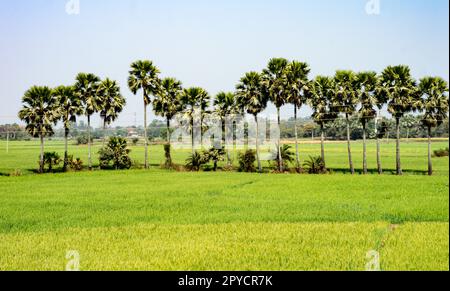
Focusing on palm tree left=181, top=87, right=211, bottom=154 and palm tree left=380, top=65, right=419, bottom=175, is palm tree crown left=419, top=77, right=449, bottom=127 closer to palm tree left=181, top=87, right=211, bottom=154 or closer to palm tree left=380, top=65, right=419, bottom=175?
palm tree left=380, top=65, right=419, bottom=175

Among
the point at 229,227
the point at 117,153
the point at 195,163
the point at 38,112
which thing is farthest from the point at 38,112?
the point at 229,227

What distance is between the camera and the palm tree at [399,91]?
55.9m

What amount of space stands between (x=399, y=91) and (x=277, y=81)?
1525 cm

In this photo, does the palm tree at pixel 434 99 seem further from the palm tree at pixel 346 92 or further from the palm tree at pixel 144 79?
the palm tree at pixel 144 79

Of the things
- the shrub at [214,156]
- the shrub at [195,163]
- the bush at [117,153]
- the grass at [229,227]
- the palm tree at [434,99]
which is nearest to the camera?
the grass at [229,227]

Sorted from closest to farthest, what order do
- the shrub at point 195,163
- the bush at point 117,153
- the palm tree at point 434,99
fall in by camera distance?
the palm tree at point 434,99 → the shrub at point 195,163 → the bush at point 117,153

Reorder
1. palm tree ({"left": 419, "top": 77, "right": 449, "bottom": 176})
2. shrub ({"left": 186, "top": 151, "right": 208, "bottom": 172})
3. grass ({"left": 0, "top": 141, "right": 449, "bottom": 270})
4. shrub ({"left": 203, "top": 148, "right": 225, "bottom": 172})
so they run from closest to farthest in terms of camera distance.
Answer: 1. grass ({"left": 0, "top": 141, "right": 449, "bottom": 270})
2. palm tree ({"left": 419, "top": 77, "right": 449, "bottom": 176})
3. shrub ({"left": 186, "top": 151, "right": 208, "bottom": 172})
4. shrub ({"left": 203, "top": 148, "right": 225, "bottom": 172})

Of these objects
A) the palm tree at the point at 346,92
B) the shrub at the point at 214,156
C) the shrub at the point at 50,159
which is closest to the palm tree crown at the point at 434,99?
the palm tree at the point at 346,92

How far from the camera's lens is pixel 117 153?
62938 millimetres

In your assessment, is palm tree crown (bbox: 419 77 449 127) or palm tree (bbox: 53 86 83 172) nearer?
palm tree crown (bbox: 419 77 449 127)

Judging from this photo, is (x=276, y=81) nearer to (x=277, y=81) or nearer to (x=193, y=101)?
(x=277, y=81)

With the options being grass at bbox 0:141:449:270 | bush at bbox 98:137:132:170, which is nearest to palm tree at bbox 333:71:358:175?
grass at bbox 0:141:449:270

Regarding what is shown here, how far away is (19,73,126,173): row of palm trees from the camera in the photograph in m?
61.5
